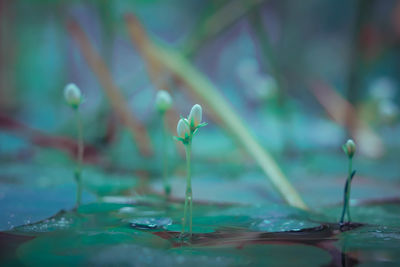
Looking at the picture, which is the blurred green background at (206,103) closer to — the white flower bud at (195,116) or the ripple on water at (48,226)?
the ripple on water at (48,226)

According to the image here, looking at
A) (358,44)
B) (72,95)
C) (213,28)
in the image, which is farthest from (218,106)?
(358,44)

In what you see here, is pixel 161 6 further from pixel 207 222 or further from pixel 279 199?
pixel 207 222

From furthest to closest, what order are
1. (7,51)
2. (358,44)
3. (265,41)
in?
(7,51), (265,41), (358,44)

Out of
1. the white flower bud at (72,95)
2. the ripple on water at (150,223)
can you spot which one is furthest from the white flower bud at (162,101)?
the ripple on water at (150,223)

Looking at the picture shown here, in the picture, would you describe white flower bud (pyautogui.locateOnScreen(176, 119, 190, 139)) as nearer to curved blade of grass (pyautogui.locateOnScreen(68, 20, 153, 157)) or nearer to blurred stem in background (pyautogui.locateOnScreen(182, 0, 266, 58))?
curved blade of grass (pyautogui.locateOnScreen(68, 20, 153, 157))

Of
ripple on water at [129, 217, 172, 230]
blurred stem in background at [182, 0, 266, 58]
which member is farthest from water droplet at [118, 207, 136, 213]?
blurred stem in background at [182, 0, 266, 58]

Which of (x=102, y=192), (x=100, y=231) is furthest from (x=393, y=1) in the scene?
(x=100, y=231)

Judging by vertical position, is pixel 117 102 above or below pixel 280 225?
above

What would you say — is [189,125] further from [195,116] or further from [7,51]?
[7,51]
